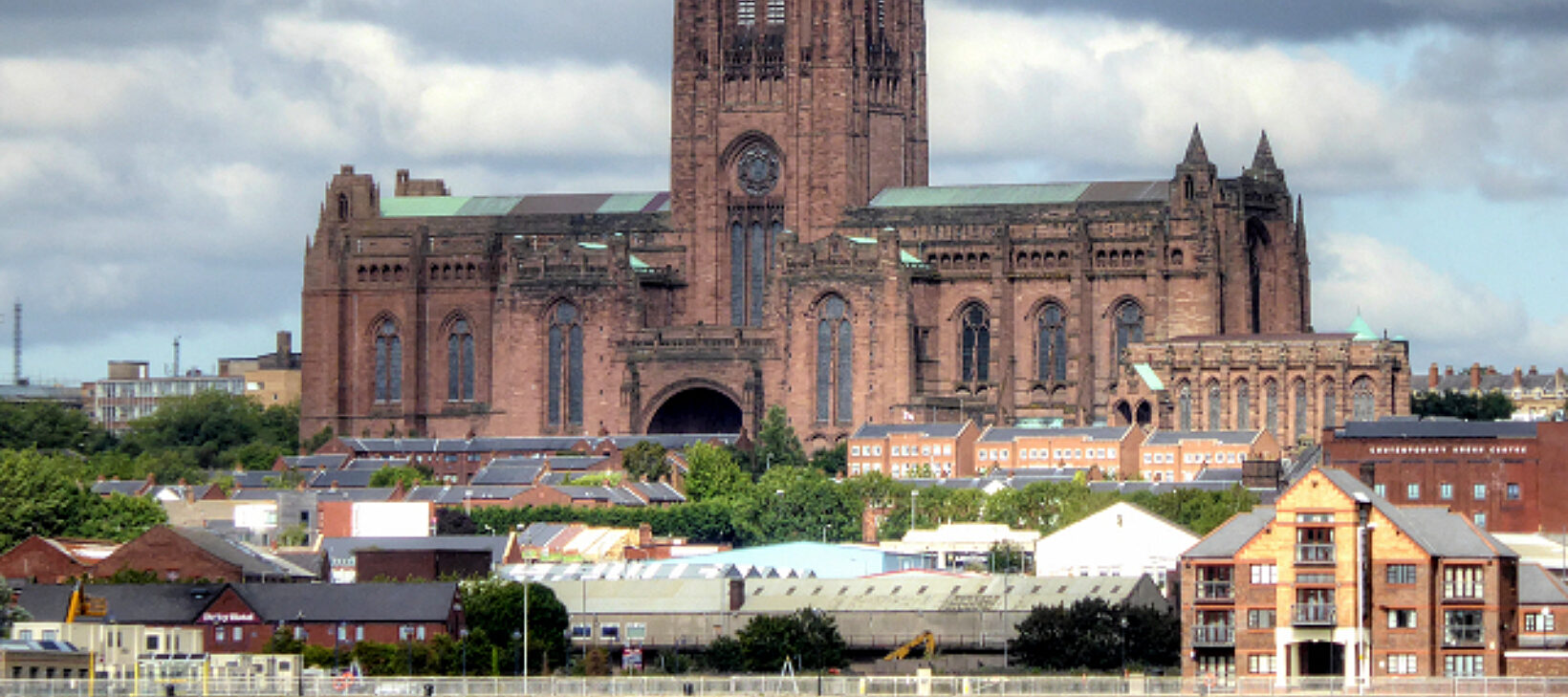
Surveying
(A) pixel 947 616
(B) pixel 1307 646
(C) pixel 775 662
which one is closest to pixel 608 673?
(C) pixel 775 662

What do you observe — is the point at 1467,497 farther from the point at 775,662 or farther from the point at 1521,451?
the point at 775,662

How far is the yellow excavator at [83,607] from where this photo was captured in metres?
140

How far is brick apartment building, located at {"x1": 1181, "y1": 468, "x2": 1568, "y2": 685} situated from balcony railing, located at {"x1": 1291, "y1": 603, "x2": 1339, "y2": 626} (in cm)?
3

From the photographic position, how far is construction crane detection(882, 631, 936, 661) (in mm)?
145000

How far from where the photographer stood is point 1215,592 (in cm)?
12712

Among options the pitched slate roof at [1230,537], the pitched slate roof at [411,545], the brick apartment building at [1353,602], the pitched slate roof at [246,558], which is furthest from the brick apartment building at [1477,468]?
the brick apartment building at [1353,602]

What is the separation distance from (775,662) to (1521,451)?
5424 centimetres

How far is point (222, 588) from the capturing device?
146 meters

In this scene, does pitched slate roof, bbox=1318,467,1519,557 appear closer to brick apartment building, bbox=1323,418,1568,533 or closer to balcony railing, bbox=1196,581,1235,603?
balcony railing, bbox=1196,581,1235,603

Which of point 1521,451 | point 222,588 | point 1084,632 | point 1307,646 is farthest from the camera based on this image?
point 1521,451

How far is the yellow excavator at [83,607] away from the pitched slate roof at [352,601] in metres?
6.09

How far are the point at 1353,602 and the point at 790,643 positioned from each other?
82.1 ft

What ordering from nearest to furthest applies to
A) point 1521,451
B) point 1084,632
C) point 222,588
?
1. point 1084,632
2. point 222,588
3. point 1521,451

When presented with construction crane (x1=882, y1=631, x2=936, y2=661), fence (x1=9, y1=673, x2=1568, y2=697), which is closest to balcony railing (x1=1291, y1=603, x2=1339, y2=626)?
fence (x1=9, y1=673, x2=1568, y2=697)
